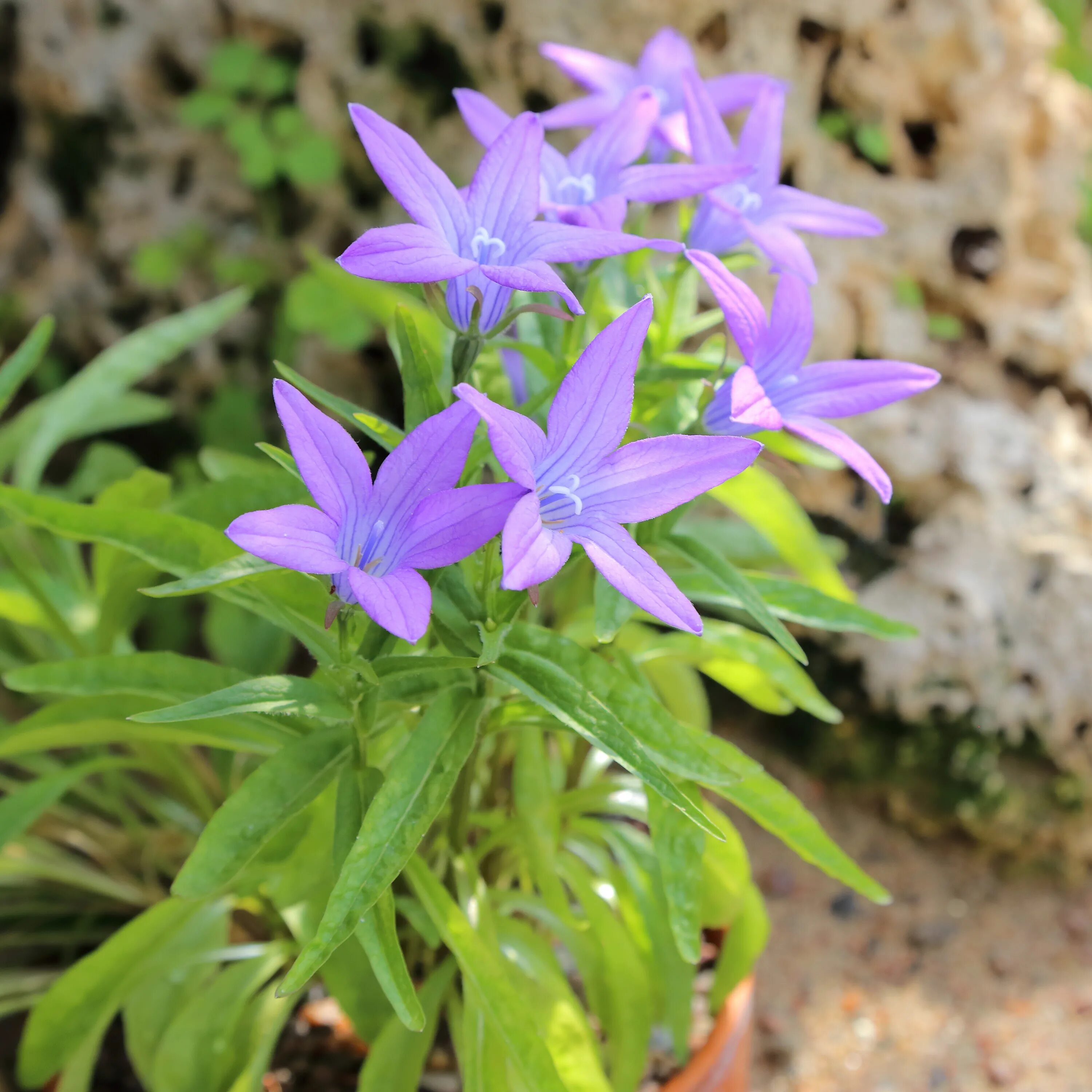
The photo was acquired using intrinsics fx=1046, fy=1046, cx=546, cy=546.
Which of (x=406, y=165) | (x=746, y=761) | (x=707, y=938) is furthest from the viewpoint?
(x=707, y=938)

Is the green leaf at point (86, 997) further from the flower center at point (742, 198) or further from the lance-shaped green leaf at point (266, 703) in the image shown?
the flower center at point (742, 198)

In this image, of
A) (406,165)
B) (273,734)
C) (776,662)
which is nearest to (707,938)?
(776,662)

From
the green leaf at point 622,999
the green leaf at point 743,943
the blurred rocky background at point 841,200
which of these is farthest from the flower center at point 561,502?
the blurred rocky background at point 841,200

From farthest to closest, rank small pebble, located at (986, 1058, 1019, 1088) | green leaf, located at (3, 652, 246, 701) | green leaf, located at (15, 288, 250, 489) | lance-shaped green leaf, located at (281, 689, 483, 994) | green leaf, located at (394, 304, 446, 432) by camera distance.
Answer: small pebble, located at (986, 1058, 1019, 1088) < green leaf, located at (15, 288, 250, 489) < green leaf, located at (3, 652, 246, 701) < green leaf, located at (394, 304, 446, 432) < lance-shaped green leaf, located at (281, 689, 483, 994)

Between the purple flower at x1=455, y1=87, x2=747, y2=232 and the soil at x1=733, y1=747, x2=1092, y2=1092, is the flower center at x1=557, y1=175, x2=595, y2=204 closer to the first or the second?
the purple flower at x1=455, y1=87, x2=747, y2=232

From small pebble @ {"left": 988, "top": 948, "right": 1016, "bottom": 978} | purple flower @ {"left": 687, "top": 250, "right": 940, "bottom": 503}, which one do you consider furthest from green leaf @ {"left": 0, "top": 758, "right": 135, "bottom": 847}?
small pebble @ {"left": 988, "top": 948, "right": 1016, "bottom": 978}

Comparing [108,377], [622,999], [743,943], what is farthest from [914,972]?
[108,377]

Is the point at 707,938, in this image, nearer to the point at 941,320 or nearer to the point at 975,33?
the point at 941,320
